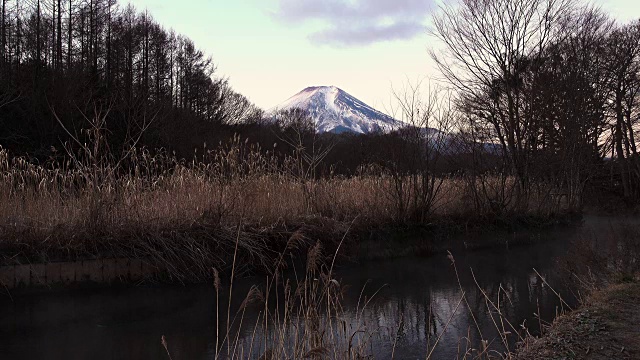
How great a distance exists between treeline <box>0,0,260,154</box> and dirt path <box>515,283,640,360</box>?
20.7 ft

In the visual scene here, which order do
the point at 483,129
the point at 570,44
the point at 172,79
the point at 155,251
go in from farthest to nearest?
the point at 172,79 < the point at 570,44 < the point at 483,129 < the point at 155,251

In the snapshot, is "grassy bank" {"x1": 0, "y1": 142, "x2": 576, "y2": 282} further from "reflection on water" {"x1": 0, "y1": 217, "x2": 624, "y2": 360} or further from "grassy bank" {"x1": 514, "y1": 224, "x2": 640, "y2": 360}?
"grassy bank" {"x1": 514, "y1": 224, "x2": 640, "y2": 360}

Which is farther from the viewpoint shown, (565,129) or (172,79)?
(172,79)

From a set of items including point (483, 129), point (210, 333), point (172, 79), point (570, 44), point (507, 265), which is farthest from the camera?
point (172, 79)

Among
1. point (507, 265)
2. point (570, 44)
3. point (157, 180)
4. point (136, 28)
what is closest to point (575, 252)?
point (507, 265)

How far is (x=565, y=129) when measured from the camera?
50.8 feet

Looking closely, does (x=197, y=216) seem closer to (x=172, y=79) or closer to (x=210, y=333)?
(x=210, y=333)

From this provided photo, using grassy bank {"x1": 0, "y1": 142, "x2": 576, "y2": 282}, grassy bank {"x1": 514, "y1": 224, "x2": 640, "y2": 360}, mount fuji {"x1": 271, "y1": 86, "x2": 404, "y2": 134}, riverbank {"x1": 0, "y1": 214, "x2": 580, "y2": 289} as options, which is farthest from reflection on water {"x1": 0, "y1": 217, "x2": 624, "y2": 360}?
mount fuji {"x1": 271, "y1": 86, "x2": 404, "y2": 134}

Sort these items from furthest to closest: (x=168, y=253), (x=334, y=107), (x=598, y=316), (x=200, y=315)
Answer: (x=334, y=107), (x=168, y=253), (x=200, y=315), (x=598, y=316)

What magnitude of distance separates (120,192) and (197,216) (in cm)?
122

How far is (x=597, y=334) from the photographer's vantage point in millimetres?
4402

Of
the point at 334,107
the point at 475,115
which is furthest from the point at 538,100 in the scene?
the point at 334,107

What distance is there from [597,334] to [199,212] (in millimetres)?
6062

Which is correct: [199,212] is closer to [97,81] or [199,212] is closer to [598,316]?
[598,316]
